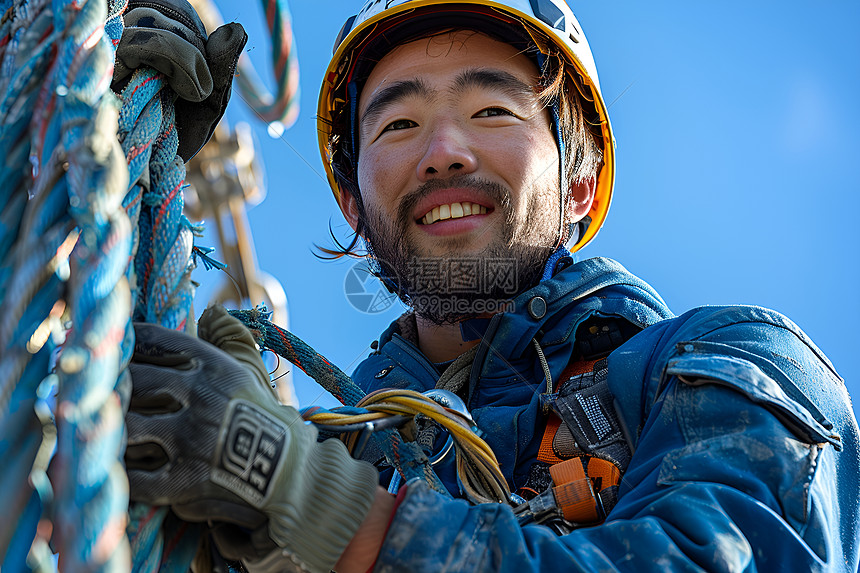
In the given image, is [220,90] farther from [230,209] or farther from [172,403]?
[230,209]

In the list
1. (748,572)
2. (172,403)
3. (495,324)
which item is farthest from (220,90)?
(748,572)

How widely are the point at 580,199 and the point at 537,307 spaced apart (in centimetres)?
112

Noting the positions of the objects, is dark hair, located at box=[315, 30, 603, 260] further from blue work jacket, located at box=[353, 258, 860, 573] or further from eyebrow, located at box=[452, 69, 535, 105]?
blue work jacket, located at box=[353, 258, 860, 573]

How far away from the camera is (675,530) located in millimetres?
1442

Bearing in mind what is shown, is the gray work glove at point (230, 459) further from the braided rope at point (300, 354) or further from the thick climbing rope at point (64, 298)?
the braided rope at point (300, 354)

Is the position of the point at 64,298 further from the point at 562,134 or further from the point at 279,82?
the point at 279,82

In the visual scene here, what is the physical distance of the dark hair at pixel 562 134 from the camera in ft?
10.8

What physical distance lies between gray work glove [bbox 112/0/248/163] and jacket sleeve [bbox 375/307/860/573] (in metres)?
1.00

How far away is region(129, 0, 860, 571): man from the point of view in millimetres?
1345

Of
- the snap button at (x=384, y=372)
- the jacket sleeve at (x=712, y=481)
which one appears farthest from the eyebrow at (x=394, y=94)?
the jacket sleeve at (x=712, y=481)

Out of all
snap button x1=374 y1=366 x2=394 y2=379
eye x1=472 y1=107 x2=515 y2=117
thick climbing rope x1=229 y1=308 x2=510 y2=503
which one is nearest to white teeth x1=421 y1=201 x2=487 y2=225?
eye x1=472 y1=107 x2=515 y2=117

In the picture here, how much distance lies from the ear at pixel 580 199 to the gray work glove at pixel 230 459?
7.77 ft

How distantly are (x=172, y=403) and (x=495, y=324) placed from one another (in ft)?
5.11

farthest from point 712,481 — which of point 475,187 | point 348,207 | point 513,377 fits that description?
point 348,207
